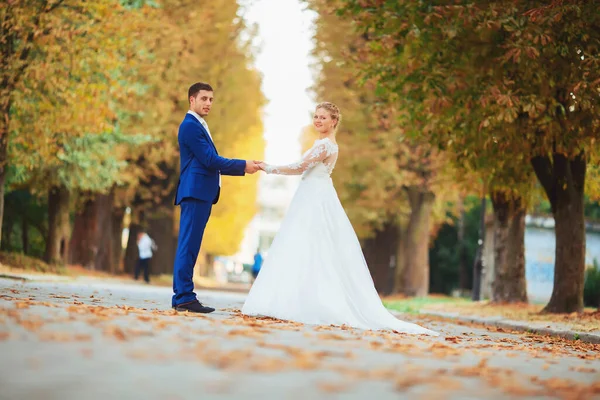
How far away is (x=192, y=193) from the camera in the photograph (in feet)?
34.3

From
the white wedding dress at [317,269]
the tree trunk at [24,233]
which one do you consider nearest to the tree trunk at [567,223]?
the white wedding dress at [317,269]

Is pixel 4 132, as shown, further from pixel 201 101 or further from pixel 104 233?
pixel 104 233

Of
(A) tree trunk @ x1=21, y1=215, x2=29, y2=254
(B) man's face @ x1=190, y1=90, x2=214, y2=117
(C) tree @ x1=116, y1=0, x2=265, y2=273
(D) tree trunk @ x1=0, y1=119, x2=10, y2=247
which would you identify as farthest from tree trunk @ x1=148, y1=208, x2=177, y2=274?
(B) man's face @ x1=190, y1=90, x2=214, y2=117

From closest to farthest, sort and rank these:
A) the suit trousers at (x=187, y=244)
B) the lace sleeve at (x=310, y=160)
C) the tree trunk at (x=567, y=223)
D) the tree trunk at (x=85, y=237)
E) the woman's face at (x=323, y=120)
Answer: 1. the suit trousers at (x=187, y=244)
2. the lace sleeve at (x=310, y=160)
3. the woman's face at (x=323, y=120)
4. the tree trunk at (x=567, y=223)
5. the tree trunk at (x=85, y=237)

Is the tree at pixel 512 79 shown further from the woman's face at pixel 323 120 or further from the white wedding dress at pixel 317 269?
the white wedding dress at pixel 317 269

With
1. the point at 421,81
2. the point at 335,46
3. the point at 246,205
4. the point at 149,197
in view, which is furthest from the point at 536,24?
the point at 246,205

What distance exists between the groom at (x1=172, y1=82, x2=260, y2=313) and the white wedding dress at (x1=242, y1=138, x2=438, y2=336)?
0.78m

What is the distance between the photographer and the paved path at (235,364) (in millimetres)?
4938

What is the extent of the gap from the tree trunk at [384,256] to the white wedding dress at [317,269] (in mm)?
26241

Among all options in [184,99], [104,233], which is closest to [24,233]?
[104,233]

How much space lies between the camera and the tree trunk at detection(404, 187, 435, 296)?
3394 centimetres

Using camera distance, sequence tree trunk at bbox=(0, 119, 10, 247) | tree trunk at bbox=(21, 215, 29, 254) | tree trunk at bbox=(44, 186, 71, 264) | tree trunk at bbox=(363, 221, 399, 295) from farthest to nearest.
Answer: tree trunk at bbox=(21, 215, 29, 254)
tree trunk at bbox=(363, 221, 399, 295)
tree trunk at bbox=(44, 186, 71, 264)
tree trunk at bbox=(0, 119, 10, 247)

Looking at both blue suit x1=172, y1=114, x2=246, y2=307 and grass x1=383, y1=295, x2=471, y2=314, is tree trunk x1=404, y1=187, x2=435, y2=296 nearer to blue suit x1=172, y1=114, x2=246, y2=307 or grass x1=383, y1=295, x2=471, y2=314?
grass x1=383, y1=295, x2=471, y2=314

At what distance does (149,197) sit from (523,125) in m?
22.7
